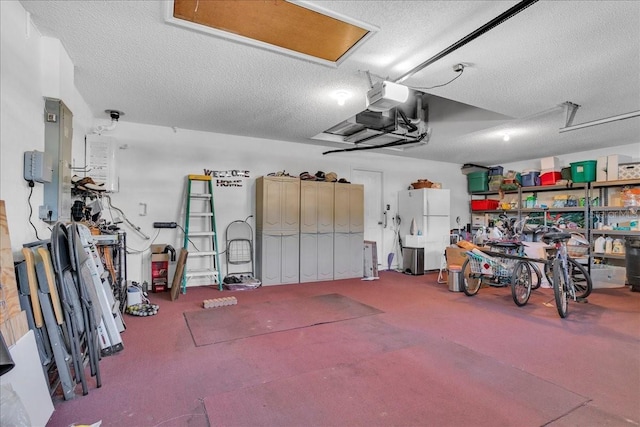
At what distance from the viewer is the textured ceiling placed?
A: 2.24 m

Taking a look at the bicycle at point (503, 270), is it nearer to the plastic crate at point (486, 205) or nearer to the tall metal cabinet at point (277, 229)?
the tall metal cabinet at point (277, 229)

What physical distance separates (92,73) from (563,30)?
4219 mm

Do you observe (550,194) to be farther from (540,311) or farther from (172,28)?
(172,28)

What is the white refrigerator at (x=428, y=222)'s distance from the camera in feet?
23.4

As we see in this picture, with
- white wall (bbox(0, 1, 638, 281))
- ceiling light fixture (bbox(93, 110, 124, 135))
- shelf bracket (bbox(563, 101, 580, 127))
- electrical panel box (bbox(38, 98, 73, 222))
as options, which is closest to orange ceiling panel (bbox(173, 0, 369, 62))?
white wall (bbox(0, 1, 638, 281))

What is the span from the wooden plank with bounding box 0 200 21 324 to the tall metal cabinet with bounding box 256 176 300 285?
372 cm

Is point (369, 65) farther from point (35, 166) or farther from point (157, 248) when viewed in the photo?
point (157, 248)

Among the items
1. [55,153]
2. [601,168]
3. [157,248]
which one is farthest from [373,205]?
[55,153]

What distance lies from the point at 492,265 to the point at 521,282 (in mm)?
416

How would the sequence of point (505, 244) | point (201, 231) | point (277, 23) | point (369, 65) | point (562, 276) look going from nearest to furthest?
point (277, 23) → point (369, 65) → point (562, 276) → point (505, 244) → point (201, 231)

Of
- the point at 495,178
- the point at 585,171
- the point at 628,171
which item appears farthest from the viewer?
the point at 495,178

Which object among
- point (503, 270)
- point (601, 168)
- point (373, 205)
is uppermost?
point (601, 168)

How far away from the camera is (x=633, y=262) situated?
5.30 metres

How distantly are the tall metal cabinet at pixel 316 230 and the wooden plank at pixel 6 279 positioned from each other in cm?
424
